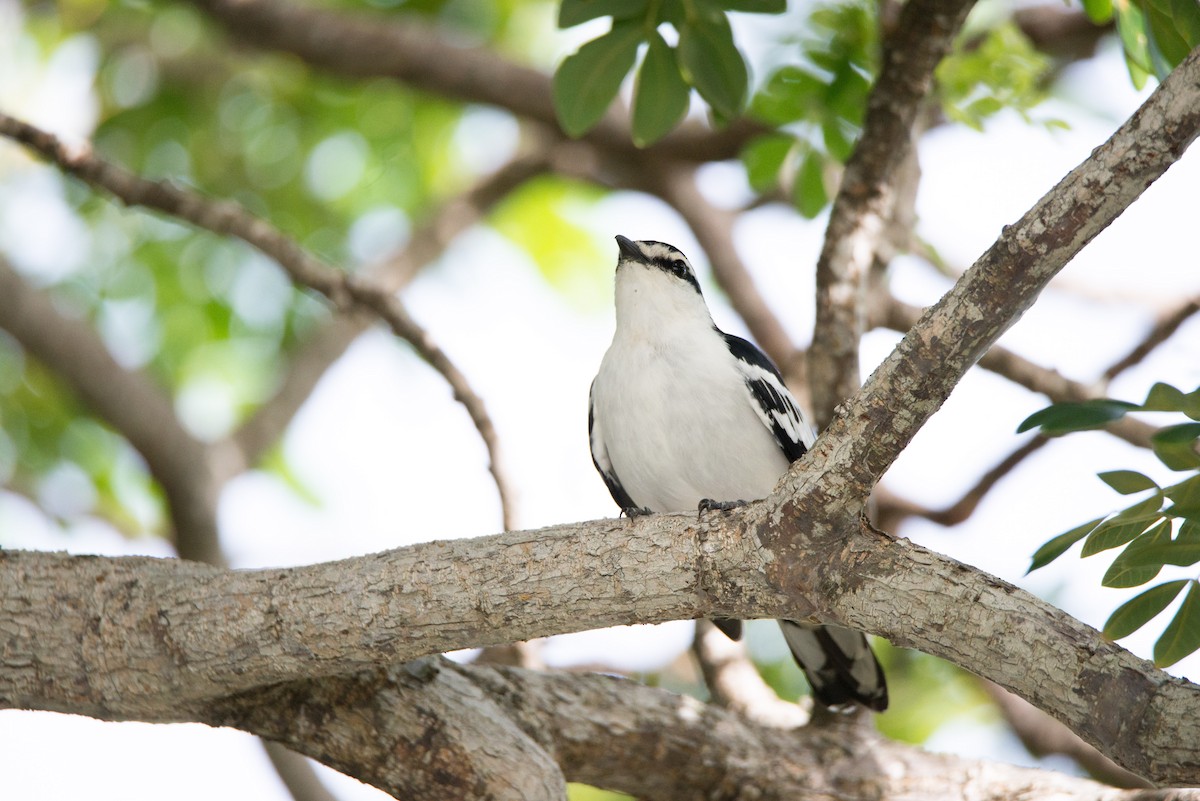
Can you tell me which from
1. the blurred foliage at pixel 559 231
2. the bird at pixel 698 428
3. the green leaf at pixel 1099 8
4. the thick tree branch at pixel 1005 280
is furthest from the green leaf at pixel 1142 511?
the blurred foliage at pixel 559 231

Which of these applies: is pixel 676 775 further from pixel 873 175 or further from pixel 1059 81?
pixel 1059 81

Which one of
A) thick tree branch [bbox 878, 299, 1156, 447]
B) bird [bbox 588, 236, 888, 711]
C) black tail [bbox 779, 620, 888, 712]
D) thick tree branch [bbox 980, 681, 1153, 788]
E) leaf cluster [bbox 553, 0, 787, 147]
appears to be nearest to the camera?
leaf cluster [bbox 553, 0, 787, 147]

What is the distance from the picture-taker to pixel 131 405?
6.61m

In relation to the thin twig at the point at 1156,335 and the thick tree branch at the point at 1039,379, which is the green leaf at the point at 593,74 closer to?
the thick tree branch at the point at 1039,379

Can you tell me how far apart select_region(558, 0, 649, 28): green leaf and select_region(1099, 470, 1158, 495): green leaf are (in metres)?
2.71

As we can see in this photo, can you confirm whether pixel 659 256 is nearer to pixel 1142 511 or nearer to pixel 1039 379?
pixel 1039 379

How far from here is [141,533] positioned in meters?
8.49

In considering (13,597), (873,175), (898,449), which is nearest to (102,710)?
(13,597)

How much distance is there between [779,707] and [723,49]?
3.18 m

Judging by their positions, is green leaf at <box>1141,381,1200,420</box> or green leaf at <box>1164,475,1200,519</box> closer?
green leaf at <box>1141,381,1200,420</box>

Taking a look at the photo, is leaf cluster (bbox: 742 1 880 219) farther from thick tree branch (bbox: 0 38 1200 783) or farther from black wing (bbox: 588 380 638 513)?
thick tree branch (bbox: 0 38 1200 783)

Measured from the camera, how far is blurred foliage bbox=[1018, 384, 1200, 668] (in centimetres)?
286

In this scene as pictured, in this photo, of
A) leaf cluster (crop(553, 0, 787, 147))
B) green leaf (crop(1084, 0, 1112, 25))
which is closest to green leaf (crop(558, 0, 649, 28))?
leaf cluster (crop(553, 0, 787, 147))

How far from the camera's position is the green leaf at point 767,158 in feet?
19.3
